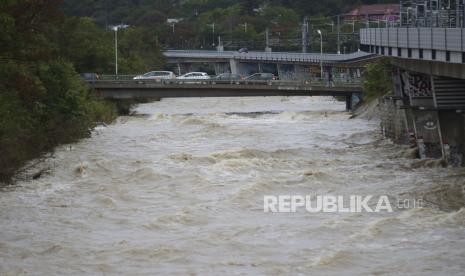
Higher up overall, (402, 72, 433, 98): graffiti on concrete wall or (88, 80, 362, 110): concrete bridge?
(402, 72, 433, 98): graffiti on concrete wall

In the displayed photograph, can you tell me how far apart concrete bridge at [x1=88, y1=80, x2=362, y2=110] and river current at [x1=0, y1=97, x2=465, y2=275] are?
1046 inches

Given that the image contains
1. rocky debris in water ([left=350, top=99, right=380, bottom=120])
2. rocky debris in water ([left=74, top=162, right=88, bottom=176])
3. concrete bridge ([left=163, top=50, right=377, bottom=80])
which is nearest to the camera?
rocky debris in water ([left=74, top=162, right=88, bottom=176])

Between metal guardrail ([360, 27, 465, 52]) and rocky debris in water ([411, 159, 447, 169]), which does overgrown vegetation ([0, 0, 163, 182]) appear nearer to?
metal guardrail ([360, 27, 465, 52])

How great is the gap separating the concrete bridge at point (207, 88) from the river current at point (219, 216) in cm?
2658

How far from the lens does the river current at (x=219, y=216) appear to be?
24.5 m

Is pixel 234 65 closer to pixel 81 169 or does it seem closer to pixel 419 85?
pixel 419 85

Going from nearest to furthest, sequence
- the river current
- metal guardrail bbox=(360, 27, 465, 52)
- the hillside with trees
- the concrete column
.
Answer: the river current
metal guardrail bbox=(360, 27, 465, 52)
the concrete column
the hillside with trees

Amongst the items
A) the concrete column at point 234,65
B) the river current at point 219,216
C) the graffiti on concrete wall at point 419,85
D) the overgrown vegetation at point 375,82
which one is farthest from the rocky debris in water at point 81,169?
the concrete column at point 234,65

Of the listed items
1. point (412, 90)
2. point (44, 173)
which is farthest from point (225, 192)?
point (412, 90)

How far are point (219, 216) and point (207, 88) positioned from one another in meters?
54.5

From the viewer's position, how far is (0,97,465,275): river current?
24.5 m

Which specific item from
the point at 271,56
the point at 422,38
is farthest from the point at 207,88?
the point at 271,56

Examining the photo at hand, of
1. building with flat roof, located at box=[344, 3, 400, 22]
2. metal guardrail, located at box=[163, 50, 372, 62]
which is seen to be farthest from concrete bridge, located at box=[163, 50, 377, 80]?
building with flat roof, located at box=[344, 3, 400, 22]

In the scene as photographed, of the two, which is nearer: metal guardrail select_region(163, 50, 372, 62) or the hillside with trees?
metal guardrail select_region(163, 50, 372, 62)
